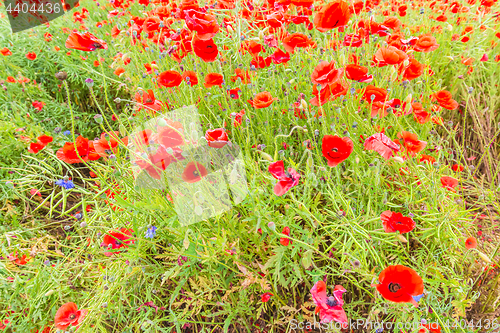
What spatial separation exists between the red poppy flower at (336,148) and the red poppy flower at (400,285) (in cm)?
46

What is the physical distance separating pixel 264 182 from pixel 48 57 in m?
3.50

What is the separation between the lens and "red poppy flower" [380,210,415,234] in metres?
1.16

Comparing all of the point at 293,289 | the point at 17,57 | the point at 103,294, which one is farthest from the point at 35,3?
the point at 293,289

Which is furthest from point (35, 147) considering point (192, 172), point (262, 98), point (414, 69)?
point (414, 69)

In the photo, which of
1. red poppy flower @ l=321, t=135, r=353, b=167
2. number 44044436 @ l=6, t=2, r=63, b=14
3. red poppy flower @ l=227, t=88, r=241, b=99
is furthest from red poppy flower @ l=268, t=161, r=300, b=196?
number 44044436 @ l=6, t=2, r=63, b=14

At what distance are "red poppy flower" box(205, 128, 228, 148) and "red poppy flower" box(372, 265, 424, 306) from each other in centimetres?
79

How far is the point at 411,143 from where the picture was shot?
55.6 inches

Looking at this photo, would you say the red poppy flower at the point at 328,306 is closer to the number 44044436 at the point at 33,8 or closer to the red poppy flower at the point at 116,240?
the red poppy flower at the point at 116,240

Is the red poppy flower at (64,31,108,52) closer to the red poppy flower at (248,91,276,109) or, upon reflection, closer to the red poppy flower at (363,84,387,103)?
the red poppy flower at (248,91,276,109)

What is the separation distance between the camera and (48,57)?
11.1 feet

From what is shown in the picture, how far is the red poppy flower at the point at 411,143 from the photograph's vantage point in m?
1.37

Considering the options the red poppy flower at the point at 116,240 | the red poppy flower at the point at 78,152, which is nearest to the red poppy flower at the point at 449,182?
the red poppy flower at the point at 116,240

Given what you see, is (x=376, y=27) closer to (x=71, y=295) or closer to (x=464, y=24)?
(x=464, y=24)

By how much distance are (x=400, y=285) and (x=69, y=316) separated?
1528 mm
